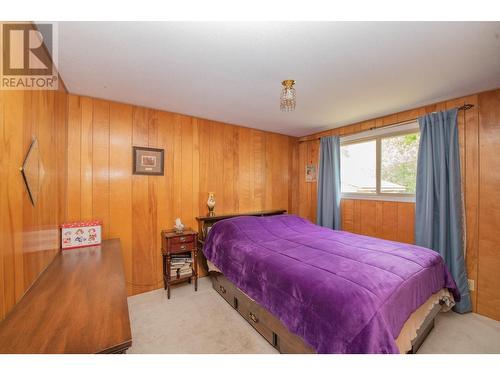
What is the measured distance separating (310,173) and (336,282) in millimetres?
2774

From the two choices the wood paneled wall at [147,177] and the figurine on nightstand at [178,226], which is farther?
the figurine on nightstand at [178,226]

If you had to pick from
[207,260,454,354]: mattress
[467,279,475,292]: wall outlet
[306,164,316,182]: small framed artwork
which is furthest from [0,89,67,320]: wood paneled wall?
[467,279,475,292]: wall outlet

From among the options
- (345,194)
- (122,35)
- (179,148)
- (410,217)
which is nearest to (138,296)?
(179,148)

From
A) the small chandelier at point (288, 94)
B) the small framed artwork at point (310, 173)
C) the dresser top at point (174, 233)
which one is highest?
the small chandelier at point (288, 94)

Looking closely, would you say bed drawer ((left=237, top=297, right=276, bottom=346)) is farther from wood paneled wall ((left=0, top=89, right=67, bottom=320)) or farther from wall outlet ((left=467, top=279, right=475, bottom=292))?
wall outlet ((left=467, top=279, right=475, bottom=292))

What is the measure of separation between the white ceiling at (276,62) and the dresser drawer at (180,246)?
5.50ft

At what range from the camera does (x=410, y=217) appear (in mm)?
2629

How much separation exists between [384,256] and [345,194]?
1.77 metres

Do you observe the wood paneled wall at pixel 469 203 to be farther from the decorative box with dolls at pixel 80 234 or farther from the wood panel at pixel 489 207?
the decorative box with dolls at pixel 80 234

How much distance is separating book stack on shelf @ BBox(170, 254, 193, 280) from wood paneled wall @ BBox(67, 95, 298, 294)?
0.85ft

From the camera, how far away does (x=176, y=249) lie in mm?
2494

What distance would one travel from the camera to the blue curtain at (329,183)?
338cm

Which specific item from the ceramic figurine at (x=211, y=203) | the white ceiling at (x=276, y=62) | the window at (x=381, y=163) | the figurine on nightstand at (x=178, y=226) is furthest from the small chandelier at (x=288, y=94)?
the figurine on nightstand at (x=178, y=226)

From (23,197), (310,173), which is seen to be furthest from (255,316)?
(310,173)
